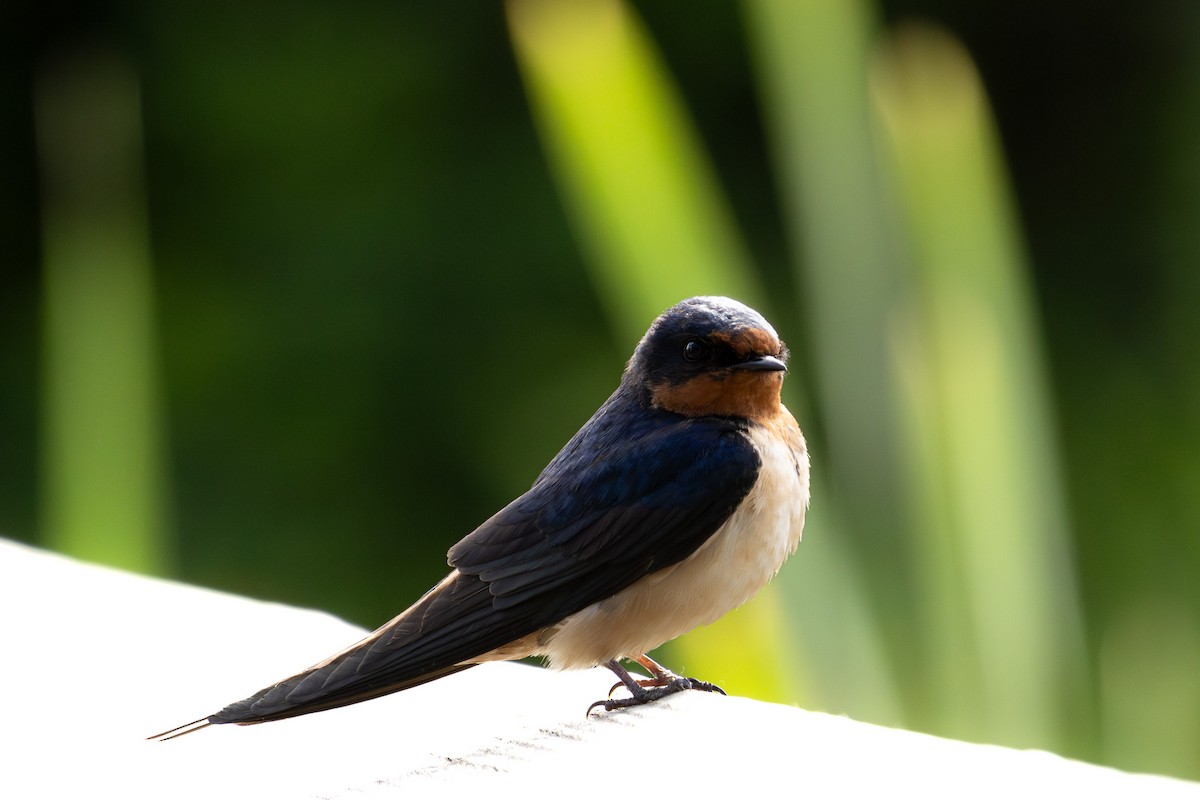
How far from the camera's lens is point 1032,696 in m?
2.05

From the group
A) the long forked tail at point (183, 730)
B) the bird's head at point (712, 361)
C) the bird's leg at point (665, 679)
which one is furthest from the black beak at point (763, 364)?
the long forked tail at point (183, 730)

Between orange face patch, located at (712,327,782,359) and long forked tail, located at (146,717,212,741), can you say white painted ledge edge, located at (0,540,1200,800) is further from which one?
orange face patch, located at (712,327,782,359)

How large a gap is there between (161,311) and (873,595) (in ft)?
6.74

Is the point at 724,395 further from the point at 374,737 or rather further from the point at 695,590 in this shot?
the point at 374,737

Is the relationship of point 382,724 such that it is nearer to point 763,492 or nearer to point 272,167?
point 763,492

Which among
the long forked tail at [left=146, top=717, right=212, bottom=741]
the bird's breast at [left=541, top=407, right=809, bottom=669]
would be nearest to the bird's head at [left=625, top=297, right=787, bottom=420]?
the bird's breast at [left=541, top=407, right=809, bottom=669]

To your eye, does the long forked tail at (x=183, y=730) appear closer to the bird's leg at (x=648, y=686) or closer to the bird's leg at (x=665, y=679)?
the bird's leg at (x=648, y=686)

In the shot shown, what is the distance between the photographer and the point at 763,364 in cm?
168

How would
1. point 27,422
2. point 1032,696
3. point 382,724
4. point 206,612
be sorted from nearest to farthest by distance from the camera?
point 382,724 → point 206,612 → point 1032,696 → point 27,422

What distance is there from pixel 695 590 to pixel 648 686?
0.13 meters

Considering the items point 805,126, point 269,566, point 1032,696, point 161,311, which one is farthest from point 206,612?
point 161,311

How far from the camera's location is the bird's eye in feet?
5.68

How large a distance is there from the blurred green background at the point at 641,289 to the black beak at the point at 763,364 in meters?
0.49

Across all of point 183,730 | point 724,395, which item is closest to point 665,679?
point 724,395
